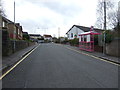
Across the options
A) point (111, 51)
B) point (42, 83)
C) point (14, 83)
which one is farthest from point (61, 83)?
point (111, 51)

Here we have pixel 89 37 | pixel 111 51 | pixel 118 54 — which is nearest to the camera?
pixel 118 54

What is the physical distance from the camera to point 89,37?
1928cm

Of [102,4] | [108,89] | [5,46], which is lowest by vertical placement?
[108,89]

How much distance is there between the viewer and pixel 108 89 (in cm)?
473

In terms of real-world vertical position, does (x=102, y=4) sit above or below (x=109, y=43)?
above

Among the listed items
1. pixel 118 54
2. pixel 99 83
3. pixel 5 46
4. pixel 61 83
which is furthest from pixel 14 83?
pixel 118 54

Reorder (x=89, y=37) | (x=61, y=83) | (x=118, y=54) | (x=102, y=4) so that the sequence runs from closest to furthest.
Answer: (x=61, y=83) → (x=118, y=54) → (x=102, y=4) → (x=89, y=37)

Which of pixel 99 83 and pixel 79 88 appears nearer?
pixel 79 88

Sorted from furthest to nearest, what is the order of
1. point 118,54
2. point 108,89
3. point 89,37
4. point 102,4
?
point 89,37
point 102,4
point 118,54
point 108,89

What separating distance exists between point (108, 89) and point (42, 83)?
2345mm

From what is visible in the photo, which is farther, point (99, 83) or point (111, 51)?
point (111, 51)

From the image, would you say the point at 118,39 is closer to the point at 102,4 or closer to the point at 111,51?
the point at 111,51

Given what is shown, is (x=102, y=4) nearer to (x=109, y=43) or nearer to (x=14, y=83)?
(x=109, y=43)

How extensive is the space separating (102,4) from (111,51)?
590 centimetres
